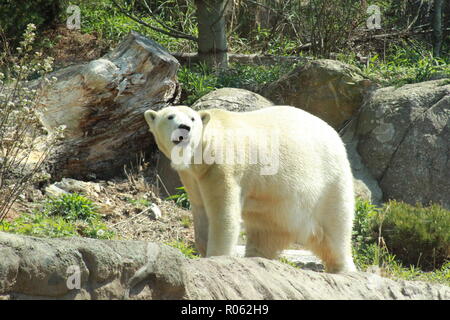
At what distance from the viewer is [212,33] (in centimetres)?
1041

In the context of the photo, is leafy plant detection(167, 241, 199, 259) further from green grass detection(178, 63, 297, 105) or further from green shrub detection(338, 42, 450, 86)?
green shrub detection(338, 42, 450, 86)

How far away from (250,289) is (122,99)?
15.5 feet

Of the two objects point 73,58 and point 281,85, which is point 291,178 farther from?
point 73,58

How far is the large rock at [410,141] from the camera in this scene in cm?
848

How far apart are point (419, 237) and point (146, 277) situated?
170 inches

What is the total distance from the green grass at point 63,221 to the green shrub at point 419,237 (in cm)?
283

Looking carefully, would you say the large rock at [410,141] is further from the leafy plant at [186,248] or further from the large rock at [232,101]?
the leafy plant at [186,248]

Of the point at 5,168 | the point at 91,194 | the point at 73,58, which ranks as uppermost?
the point at 73,58

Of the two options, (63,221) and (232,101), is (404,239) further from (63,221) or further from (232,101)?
(63,221)

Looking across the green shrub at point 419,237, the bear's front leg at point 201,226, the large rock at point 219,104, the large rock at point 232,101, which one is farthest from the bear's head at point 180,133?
the large rock at point 232,101

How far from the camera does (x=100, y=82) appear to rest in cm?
799

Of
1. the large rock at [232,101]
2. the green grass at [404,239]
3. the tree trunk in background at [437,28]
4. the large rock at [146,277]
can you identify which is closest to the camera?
the large rock at [146,277]

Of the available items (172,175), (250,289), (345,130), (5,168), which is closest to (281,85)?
(345,130)

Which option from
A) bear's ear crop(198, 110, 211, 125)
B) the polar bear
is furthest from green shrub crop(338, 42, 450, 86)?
bear's ear crop(198, 110, 211, 125)
